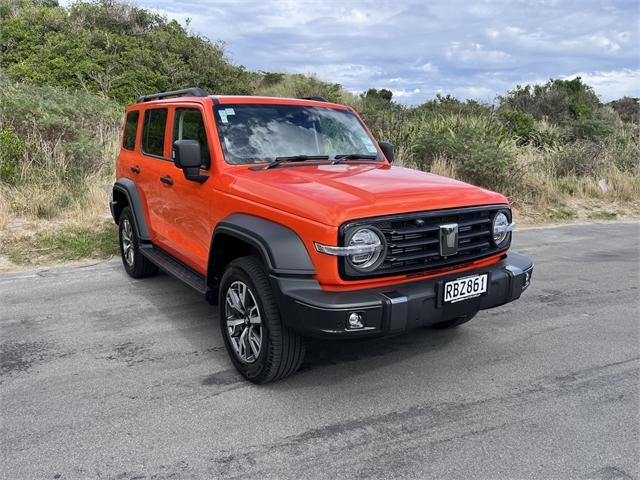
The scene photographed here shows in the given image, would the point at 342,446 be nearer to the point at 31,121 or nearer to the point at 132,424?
the point at 132,424

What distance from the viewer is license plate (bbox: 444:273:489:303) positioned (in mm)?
3163

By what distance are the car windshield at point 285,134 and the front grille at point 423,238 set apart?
1.28 m

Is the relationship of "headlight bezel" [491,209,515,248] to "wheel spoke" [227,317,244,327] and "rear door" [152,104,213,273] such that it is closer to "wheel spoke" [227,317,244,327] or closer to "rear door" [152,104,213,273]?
"wheel spoke" [227,317,244,327]

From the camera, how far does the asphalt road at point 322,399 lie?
102 inches

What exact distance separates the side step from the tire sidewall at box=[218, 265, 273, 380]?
Answer: 391 mm

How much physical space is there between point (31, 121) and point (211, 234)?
277 inches

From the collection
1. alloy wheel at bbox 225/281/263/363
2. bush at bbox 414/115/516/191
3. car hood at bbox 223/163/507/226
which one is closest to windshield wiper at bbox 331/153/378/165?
car hood at bbox 223/163/507/226

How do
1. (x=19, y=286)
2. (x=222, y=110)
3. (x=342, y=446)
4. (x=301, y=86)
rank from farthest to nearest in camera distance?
(x=301, y=86) < (x=19, y=286) < (x=222, y=110) < (x=342, y=446)

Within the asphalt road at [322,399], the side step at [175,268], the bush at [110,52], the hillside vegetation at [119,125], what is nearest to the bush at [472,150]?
the hillside vegetation at [119,125]

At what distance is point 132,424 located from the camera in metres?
2.91

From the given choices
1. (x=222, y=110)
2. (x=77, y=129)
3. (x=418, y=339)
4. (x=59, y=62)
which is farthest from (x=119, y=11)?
(x=418, y=339)

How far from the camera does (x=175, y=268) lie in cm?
446

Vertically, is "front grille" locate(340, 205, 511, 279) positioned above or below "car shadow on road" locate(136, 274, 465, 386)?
above

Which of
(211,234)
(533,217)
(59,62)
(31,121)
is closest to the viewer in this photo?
(211,234)
